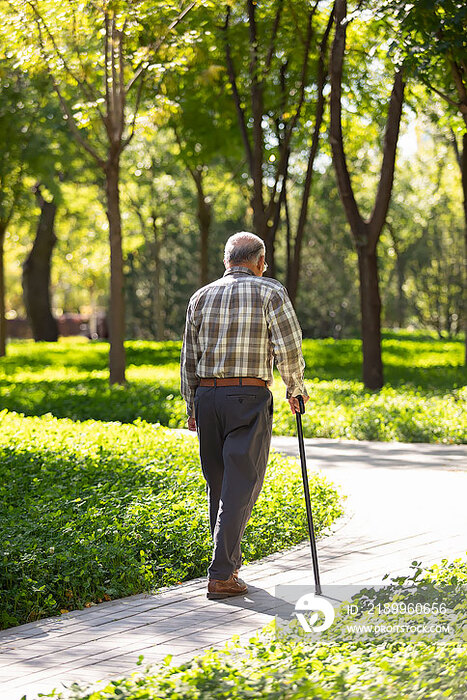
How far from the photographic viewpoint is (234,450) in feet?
19.7

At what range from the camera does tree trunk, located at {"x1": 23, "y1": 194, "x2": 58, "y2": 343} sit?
31.3 meters

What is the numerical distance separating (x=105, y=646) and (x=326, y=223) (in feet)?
116

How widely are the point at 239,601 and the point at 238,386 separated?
47.5 inches

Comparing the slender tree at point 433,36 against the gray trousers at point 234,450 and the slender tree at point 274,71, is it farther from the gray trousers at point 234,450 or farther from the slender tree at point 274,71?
the slender tree at point 274,71

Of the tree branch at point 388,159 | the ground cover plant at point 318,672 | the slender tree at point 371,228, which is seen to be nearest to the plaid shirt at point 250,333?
the ground cover plant at point 318,672

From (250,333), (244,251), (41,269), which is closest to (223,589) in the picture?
(250,333)

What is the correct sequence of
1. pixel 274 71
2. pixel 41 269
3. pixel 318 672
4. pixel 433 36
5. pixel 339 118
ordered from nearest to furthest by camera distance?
pixel 318 672 < pixel 433 36 < pixel 339 118 < pixel 274 71 < pixel 41 269

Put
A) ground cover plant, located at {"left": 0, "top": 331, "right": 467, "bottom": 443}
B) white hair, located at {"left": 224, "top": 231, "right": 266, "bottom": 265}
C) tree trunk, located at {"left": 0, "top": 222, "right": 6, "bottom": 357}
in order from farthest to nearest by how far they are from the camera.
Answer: tree trunk, located at {"left": 0, "top": 222, "right": 6, "bottom": 357}, ground cover plant, located at {"left": 0, "top": 331, "right": 467, "bottom": 443}, white hair, located at {"left": 224, "top": 231, "right": 266, "bottom": 265}

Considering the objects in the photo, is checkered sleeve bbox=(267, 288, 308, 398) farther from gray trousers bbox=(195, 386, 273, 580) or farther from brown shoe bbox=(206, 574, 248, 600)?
brown shoe bbox=(206, 574, 248, 600)

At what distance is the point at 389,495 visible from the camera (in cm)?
901

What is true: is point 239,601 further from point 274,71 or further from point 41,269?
point 41,269

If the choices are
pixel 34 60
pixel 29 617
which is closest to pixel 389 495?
pixel 29 617

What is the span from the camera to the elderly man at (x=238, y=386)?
600cm

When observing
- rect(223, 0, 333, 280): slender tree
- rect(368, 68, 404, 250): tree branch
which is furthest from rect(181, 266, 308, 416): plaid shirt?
rect(223, 0, 333, 280): slender tree
